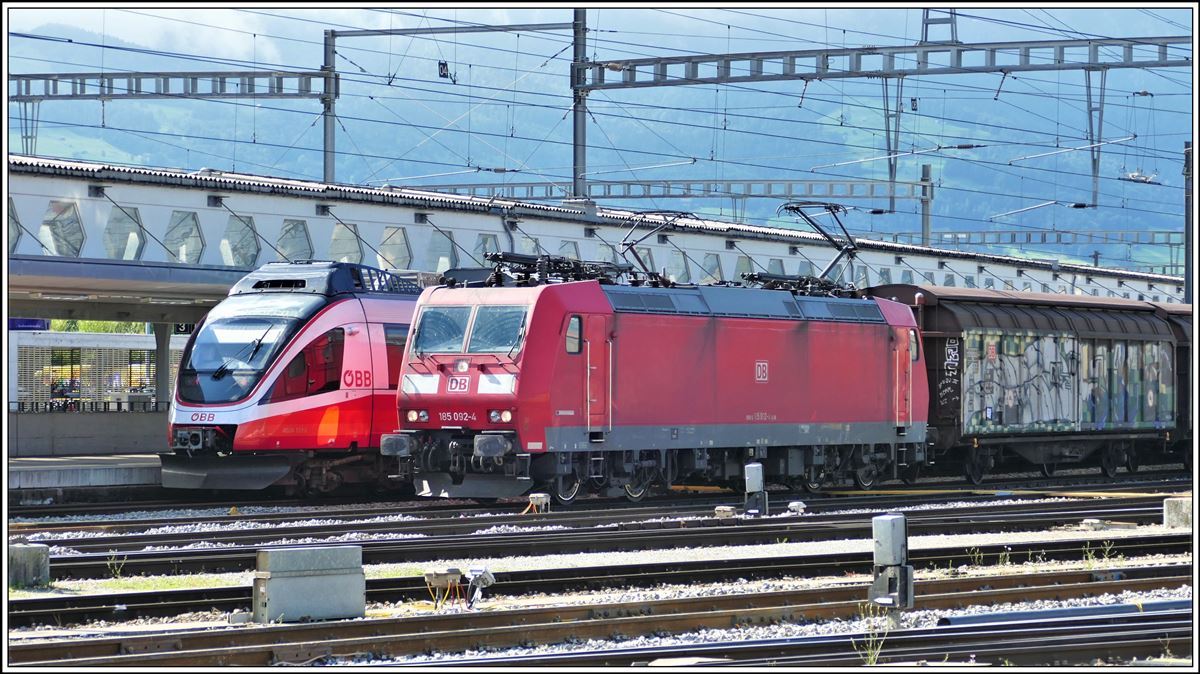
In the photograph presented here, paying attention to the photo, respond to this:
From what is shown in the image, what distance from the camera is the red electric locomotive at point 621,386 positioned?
21.7 metres

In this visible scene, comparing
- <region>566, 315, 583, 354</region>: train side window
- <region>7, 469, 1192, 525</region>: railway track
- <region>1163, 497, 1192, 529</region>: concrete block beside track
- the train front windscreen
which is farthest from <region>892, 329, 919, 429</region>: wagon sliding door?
the train front windscreen

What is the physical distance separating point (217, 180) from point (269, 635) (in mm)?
21029

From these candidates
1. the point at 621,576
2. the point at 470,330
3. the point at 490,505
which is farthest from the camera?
the point at 490,505

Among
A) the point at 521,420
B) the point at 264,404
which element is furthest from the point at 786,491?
the point at 264,404

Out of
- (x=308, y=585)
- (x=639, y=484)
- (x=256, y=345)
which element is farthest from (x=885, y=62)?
(x=308, y=585)

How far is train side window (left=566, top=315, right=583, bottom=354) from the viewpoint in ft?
72.0

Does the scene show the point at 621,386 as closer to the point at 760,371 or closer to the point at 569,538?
the point at 760,371

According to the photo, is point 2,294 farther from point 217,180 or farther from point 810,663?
point 217,180

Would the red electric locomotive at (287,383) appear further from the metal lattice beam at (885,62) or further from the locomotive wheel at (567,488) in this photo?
the metal lattice beam at (885,62)

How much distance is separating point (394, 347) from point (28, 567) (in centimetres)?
1111

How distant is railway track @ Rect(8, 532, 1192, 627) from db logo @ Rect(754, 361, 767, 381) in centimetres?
765

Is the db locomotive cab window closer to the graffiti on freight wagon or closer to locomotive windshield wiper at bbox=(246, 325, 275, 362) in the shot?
locomotive windshield wiper at bbox=(246, 325, 275, 362)

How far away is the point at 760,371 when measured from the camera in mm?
25047

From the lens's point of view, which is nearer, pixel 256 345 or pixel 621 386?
pixel 621 386
